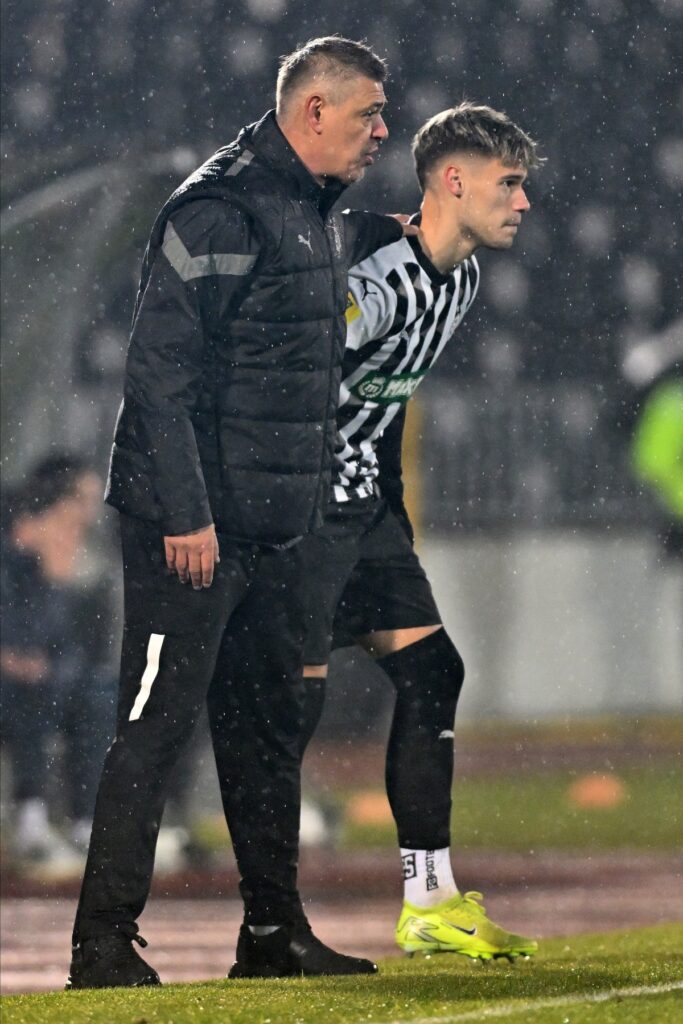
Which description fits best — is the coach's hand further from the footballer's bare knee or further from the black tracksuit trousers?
the footballer's bare knee

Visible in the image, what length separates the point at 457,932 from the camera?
9.84 feet

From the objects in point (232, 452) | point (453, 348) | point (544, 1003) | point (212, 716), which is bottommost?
point (544, 1003)

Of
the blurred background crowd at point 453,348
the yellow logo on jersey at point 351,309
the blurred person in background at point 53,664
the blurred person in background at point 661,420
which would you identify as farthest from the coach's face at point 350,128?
the blurred person in background at point 661,420

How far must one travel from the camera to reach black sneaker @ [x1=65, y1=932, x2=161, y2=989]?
8.53 feet

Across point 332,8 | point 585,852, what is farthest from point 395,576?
point 585,852

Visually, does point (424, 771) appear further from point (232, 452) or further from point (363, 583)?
point (232, 452)

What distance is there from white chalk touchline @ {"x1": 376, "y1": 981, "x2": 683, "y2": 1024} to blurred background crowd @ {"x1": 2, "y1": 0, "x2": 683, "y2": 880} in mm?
2127

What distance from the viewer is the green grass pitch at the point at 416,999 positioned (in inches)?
91.0

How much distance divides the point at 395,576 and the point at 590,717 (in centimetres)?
463

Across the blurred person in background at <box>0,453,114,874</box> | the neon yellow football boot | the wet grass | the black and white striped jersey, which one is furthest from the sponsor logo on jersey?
the wet grass

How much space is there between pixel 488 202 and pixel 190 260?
71 cm

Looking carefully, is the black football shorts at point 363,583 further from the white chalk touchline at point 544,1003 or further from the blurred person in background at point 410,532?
the white chalk touchline at point 544,1003

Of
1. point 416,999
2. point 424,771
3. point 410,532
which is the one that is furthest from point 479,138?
point 416,999

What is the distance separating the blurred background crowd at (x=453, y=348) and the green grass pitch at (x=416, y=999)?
6.21ft
